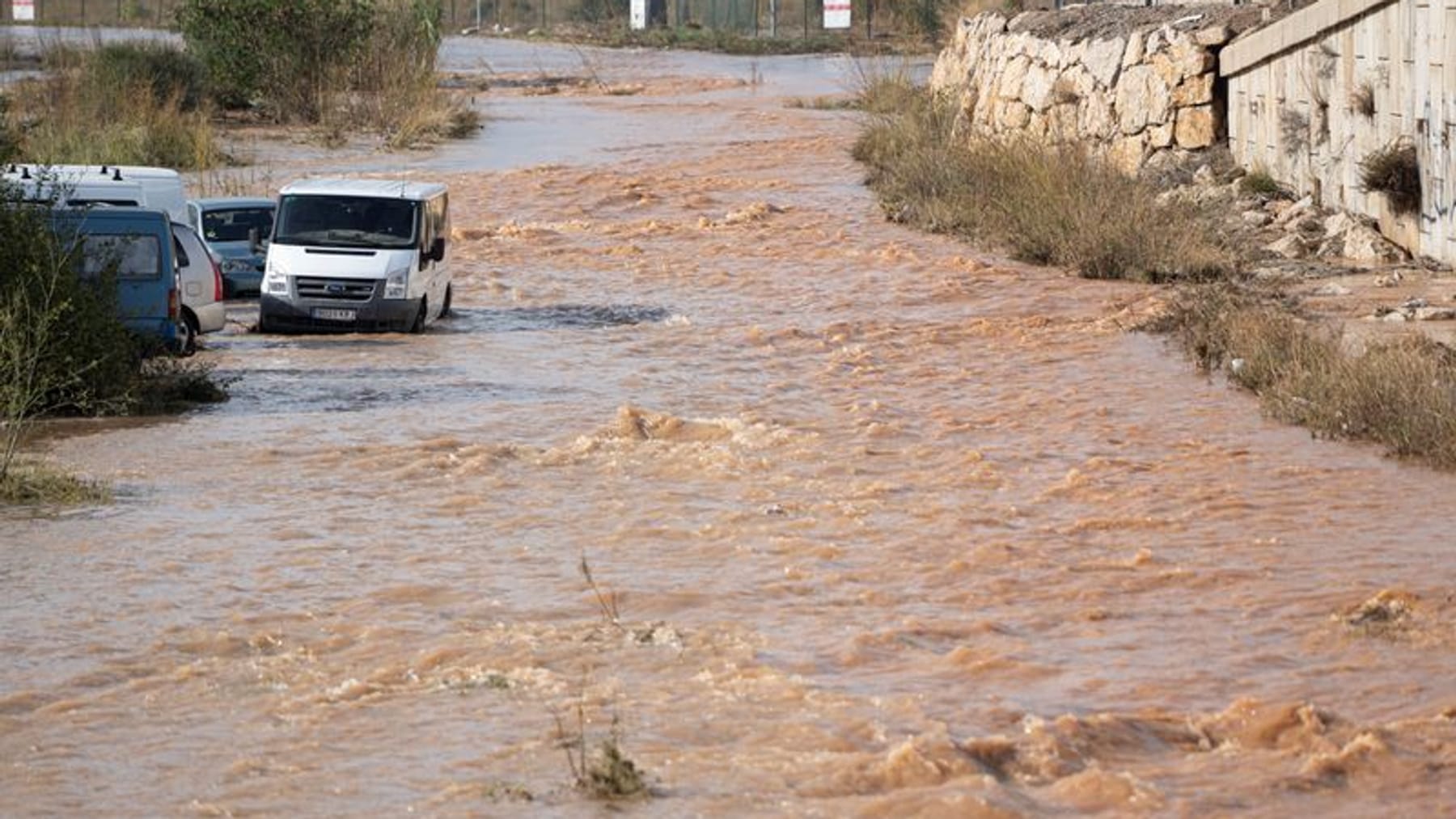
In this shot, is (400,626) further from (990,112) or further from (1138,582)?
(990,112)

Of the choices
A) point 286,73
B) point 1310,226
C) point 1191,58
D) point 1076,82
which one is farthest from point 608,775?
point 286,73

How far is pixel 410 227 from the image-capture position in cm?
2448

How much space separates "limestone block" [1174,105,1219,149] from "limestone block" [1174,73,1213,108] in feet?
0.25

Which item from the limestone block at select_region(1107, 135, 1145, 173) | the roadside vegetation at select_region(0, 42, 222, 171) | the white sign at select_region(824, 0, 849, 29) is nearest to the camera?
the limestone block at select_region(1107, 135, 1145, 173)

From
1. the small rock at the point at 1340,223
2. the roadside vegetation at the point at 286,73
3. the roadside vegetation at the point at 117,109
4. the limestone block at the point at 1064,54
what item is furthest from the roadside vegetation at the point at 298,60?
the small rock at the point at 1340,223

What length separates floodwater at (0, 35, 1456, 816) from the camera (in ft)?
32.5

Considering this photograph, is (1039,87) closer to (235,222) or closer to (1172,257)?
(1172,257)

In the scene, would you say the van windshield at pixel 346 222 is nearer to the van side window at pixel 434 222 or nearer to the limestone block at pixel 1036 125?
the van side window at pixel 434 222

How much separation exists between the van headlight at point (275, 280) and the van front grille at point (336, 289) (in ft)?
0.43

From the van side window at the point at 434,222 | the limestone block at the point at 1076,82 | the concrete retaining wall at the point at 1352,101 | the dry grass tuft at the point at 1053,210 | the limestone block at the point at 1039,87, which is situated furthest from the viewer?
the limestone block at the point at 1039,87

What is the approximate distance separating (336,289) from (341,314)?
27 centimetres

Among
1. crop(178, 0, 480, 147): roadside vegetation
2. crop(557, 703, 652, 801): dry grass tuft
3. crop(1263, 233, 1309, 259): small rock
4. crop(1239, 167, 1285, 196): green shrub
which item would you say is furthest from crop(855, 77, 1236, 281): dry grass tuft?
crop(178, 0, 480, 147): roadside vegetation

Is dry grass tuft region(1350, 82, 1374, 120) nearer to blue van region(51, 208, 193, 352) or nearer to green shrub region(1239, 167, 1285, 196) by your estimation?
green shrub region(1239, 167, 1285, 196)

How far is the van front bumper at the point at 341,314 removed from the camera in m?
24.2
